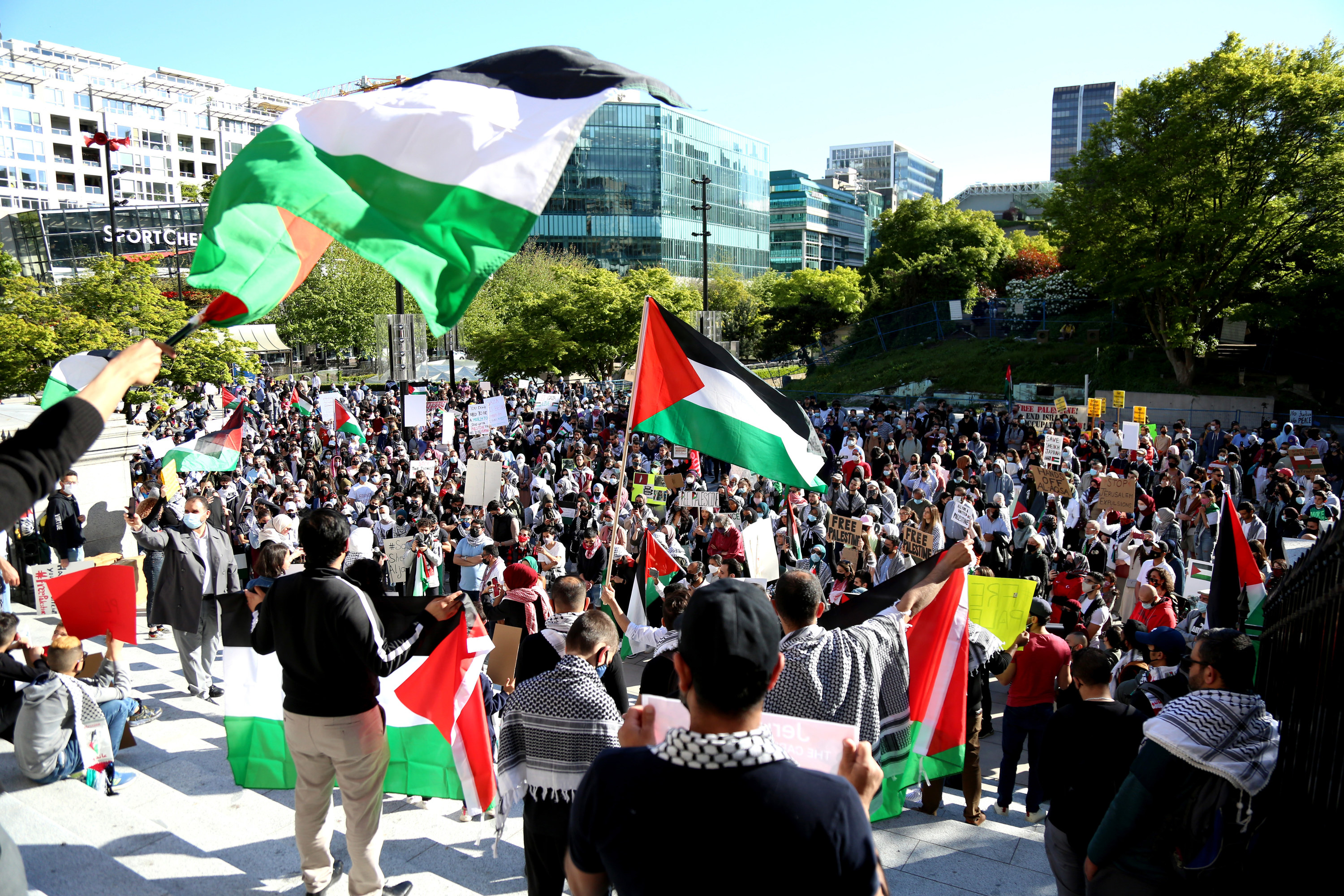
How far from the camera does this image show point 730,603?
1916 mm

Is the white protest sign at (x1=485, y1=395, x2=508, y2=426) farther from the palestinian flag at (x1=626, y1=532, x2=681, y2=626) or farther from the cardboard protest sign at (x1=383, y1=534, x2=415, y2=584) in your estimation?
the palestinian flag at (x1=626, y1=532, x2=681, y2=626)

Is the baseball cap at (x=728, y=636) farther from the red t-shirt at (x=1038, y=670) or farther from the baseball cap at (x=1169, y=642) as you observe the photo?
the red t-shirt at (x=1038, y=670)

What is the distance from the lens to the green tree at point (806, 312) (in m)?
51.6

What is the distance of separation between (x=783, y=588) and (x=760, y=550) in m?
5.72

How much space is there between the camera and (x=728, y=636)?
187cm

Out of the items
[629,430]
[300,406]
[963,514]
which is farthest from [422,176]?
[300,406]

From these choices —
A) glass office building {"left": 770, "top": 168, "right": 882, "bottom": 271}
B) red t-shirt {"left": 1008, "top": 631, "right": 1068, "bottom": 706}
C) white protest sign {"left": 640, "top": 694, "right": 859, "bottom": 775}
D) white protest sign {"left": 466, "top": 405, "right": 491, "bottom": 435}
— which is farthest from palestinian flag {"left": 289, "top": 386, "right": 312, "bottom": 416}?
glass office building {"left": 770, "top": 168, "right": 882, "bottom": 271}

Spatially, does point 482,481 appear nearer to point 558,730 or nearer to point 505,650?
point 505,650

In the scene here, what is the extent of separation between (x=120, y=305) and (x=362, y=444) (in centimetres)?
825

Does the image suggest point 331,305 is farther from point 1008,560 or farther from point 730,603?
point 730,603

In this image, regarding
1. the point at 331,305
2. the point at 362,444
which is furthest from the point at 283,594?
the point at 331,305

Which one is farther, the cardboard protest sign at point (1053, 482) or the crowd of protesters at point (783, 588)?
the cardboard protest sign at point (1053, 482)

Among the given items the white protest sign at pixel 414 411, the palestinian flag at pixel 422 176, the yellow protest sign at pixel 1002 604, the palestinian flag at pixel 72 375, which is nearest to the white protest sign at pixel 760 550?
the yellow protest sign at pixel 1002 604

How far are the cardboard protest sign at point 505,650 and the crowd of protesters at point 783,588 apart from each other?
9cm
